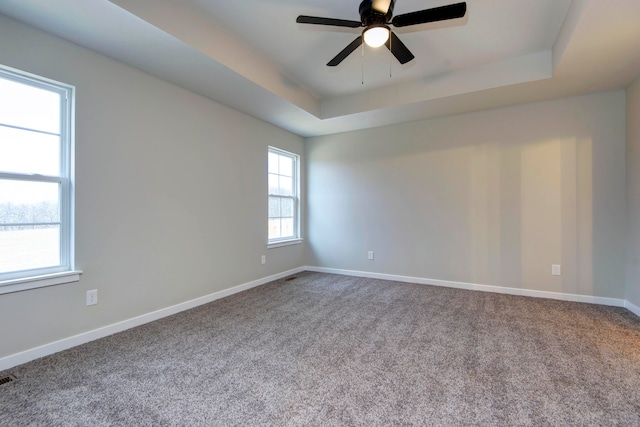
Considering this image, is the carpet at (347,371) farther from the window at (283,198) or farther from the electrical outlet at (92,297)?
the window at (283,198)

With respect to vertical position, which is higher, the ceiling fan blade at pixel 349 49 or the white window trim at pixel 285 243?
the ceiling fan blade at pixel 349 49

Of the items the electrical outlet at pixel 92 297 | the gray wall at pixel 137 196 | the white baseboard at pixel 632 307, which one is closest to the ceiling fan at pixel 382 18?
the gray wall at pixel 137 196

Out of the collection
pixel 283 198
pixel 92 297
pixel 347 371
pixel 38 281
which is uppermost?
pixel 283 198

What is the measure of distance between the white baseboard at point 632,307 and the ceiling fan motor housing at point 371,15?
12.5 feet

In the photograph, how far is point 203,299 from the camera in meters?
3.48

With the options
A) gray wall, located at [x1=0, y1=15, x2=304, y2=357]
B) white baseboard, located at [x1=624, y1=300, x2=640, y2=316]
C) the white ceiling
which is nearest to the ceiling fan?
the white ceiling

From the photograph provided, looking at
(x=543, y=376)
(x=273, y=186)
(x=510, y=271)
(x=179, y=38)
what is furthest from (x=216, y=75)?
(x=510, y=271)

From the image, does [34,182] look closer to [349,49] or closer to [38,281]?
[38,281]

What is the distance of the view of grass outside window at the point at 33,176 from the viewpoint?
2.13 m

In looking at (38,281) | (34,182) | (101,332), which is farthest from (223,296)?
(34,182)

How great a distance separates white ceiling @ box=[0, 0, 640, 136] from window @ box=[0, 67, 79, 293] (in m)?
0.50

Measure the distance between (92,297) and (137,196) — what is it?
3.13 ft

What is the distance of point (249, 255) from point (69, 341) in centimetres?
213

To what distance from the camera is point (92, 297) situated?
251 cm
